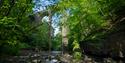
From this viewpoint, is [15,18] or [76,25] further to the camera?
[76,25]

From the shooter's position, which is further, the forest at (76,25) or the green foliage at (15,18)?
the forest at (76,25)

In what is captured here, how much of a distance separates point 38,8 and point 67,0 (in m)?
3.29

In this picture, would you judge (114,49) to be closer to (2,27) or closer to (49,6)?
(49,6)

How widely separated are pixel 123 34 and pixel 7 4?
24.6 feet

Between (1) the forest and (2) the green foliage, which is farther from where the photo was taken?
(1) the forest

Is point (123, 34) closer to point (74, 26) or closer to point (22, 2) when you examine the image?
point (22, 2)

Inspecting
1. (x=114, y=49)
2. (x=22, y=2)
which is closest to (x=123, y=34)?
(x=114, y=49)

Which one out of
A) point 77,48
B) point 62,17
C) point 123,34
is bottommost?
point 77,48

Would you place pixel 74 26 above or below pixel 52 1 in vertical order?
below

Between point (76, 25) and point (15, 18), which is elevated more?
point (15, 18)

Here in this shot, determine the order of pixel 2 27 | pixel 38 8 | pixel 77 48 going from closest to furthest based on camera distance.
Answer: pixel 2 27 → pixel 38 8 → pixel 77 48

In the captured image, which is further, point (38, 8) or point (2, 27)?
point (38, 8)

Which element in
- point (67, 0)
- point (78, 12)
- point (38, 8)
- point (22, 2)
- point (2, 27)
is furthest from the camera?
point (78, 12)

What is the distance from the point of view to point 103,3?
67.3ft
